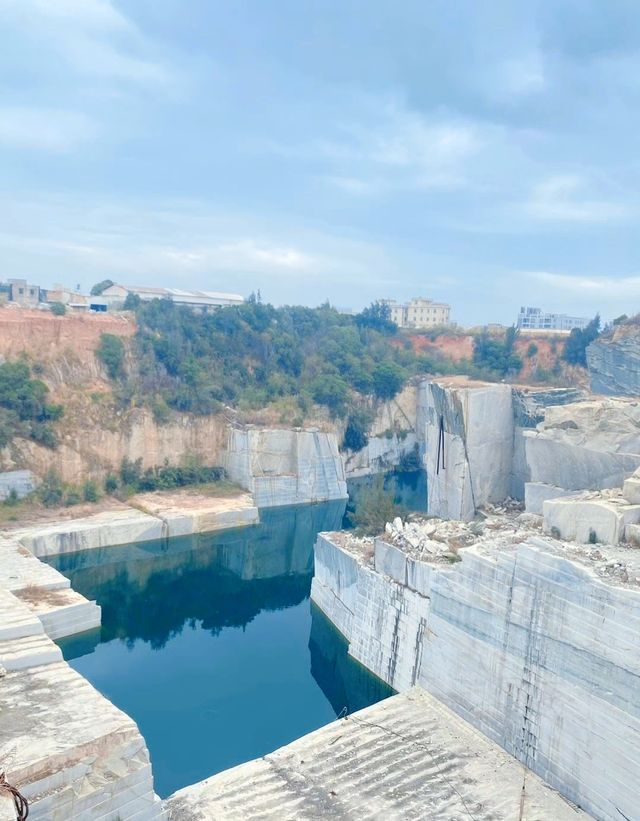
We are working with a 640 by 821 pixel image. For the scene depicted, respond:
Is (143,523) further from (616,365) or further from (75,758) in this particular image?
(616,365)

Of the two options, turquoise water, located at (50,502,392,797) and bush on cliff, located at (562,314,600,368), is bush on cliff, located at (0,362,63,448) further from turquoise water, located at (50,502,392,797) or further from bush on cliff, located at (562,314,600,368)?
bush on cliff, located at (562,314,600,368)

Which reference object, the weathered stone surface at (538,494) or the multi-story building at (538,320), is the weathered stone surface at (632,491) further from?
the multi-story building at (538,320)

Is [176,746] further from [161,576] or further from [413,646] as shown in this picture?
[161,576]

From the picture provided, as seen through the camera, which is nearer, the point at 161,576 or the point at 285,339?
the point at 161,576

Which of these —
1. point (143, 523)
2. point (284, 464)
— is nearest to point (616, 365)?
point (284, 464)

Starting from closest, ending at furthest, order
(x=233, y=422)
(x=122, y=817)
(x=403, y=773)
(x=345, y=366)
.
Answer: (x=122, y=817), (x=403, y=773), (x=233, y=422), (x=345, y=366)

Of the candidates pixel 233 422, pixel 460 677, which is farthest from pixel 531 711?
pixel 233 422

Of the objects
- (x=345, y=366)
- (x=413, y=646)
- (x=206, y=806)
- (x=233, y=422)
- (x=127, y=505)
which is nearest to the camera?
(x=206, y=806)

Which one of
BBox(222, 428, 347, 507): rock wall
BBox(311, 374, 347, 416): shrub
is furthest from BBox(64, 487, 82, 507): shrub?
BBox(311, 374, 347, 416): shrub

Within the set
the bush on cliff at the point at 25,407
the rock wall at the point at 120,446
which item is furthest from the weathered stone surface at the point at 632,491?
the bush on cliff at the point at 25,407
